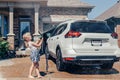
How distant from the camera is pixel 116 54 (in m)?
9.97

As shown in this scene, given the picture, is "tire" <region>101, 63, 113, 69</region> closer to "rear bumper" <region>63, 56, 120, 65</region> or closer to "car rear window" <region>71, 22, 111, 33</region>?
"rear bumper" <region>63, 56, 120, 65</region>

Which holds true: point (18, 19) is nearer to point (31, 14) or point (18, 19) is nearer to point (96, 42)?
point (31, 14)

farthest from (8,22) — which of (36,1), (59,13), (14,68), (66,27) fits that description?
(66,27)

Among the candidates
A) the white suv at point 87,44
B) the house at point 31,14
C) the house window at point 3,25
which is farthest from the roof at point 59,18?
the white suv at point 87,44

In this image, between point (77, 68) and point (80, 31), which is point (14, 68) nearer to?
point (77, 68)

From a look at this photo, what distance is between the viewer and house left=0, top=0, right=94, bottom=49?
19703 mm

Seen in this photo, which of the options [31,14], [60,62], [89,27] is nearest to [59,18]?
[31,14]

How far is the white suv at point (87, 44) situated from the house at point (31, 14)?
9.45m

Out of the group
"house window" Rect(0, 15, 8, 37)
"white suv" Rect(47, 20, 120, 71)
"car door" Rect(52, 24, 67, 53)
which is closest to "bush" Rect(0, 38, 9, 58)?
"house window" Rect(0, 15, 8, 37)

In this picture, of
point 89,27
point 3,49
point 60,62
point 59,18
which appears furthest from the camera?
point 59,18

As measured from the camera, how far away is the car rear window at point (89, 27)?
9.95 meters

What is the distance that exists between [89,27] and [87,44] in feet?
2.15

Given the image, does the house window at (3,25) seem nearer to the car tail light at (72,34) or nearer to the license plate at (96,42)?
the car tail light at (72,34)

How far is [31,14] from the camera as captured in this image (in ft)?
69.7
